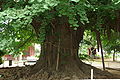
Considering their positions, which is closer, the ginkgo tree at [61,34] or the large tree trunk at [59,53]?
the ginkgo tree at [61,34]

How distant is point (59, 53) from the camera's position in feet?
25.2

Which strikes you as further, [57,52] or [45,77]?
[57,52]

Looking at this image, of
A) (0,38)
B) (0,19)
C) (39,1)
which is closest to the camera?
(39,1)

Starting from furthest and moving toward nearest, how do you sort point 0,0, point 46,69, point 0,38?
point 46,69 → point 0,0 → point 0,38

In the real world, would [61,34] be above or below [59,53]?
above

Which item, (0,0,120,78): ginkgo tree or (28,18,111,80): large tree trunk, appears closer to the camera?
(0,0,120,78): ginkgo tree

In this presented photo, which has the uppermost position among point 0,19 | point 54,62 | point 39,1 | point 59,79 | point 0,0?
point 0,0

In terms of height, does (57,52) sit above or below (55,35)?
below

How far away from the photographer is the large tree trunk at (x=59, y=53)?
753 cm

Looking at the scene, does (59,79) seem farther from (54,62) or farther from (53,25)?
(53,25)

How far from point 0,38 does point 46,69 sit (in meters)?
2.71

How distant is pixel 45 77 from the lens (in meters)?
7.07

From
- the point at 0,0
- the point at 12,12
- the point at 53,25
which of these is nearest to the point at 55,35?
the point at 53,25

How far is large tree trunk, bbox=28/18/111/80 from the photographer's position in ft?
24.7
